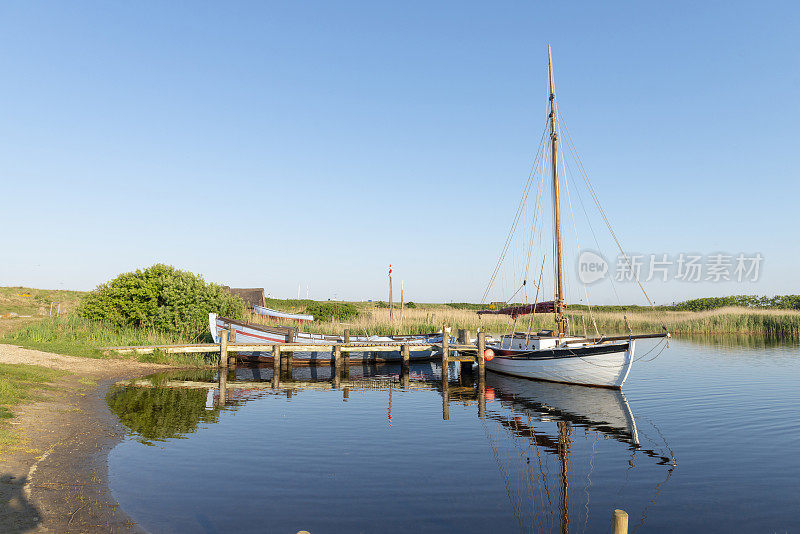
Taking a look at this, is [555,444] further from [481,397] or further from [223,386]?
[223,386]

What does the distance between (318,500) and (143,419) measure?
8.90 metres

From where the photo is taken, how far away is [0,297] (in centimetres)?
6344

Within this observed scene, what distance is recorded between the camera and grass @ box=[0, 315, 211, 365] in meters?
26.3

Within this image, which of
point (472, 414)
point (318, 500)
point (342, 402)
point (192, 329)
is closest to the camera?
point (318, 500)

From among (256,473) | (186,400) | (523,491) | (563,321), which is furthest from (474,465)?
(563,321)

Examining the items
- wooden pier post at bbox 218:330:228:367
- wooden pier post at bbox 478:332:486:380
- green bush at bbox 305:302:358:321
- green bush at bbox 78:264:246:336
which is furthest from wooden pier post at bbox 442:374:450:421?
Answer: green bush at bbox 305:302:358:321

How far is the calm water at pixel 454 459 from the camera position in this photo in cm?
932

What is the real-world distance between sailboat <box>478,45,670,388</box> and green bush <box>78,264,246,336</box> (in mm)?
19446

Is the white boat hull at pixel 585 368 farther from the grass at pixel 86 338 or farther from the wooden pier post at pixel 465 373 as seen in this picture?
the grass at pixel 86 338

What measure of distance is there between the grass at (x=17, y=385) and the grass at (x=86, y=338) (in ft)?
21.2

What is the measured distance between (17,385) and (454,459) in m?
14.1

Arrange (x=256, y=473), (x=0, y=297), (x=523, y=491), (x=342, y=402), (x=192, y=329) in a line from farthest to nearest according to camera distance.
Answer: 1. (x=0, y=297)
2. (x=192, y=329)
3. (x=342, y=402)
4. (x=256, y=473)
5. (x=523, y=491)

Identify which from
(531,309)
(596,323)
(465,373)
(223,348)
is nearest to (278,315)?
(223,348)

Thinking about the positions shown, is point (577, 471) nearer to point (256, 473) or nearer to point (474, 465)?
point (474, 465)
